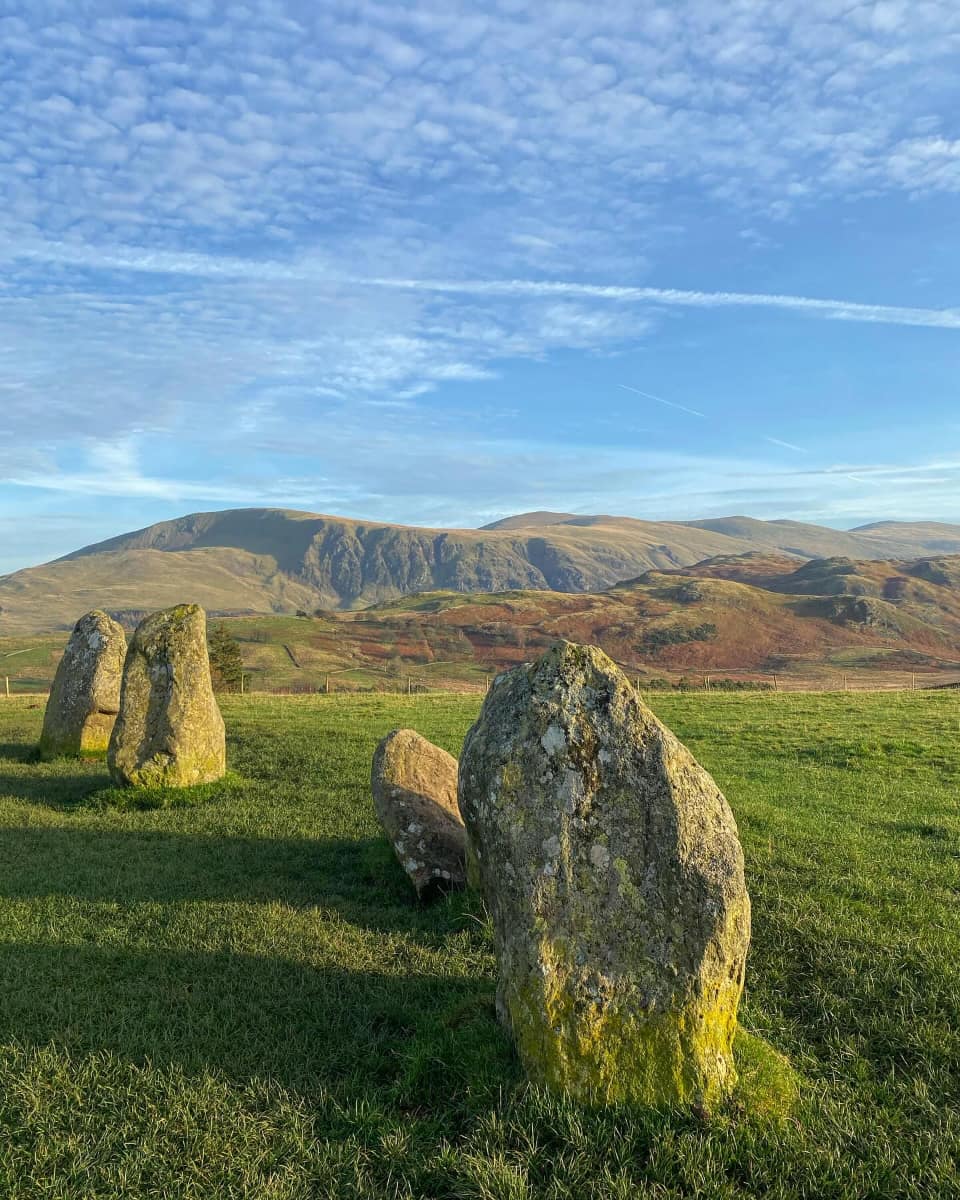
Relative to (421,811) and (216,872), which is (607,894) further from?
(216,872)

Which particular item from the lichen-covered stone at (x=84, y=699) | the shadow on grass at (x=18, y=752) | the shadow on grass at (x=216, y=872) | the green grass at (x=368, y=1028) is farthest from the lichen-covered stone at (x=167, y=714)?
the shadow on grass at (x=18, y=752)

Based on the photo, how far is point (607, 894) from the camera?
19.9ft

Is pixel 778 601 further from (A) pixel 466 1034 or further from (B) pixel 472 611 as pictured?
(A) pixel 466 1034

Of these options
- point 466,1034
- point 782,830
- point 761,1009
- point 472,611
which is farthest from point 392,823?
point 472,611

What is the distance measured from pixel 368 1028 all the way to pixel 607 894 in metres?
2.88

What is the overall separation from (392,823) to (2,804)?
32.3 feet

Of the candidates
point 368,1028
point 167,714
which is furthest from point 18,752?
point 368,1028

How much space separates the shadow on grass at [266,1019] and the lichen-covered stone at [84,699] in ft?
40.9

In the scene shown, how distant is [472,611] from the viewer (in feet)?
541

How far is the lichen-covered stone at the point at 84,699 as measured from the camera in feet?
66.5

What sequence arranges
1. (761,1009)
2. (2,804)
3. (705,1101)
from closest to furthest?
(705,1101) → (761,1009) → (2,804)

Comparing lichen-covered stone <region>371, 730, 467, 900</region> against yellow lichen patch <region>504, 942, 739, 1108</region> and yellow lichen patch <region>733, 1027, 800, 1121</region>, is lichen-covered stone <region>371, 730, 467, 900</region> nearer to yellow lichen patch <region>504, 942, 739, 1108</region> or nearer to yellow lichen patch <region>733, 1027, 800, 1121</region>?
yellow lichen patch <region>504, 942, 739, 1108</region>

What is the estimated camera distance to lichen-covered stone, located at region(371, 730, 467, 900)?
421 inches

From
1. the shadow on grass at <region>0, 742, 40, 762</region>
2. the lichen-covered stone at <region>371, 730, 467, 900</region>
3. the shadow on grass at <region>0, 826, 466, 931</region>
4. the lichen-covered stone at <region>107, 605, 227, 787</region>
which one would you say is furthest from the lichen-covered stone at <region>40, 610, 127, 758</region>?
the lichen-covered stone at <region>371, 730, 467, 900</region>
